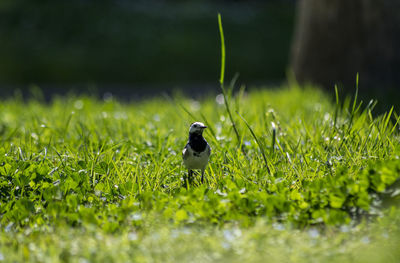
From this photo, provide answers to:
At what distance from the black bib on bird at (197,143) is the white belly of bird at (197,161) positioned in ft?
0.12

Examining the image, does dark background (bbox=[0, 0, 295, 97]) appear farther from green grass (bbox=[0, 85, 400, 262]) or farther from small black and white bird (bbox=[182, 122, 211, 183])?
small black and white bird (bbox=[182, 122, 211, 183])

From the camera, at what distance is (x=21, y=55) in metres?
14.7

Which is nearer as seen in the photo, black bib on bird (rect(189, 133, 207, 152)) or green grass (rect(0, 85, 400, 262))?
green grass (rect(0, 85, 400, 262))

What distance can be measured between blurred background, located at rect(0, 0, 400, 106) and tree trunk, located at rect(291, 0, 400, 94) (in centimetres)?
1

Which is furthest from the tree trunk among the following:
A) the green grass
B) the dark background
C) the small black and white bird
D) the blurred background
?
the dark background

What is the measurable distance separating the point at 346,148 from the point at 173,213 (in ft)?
4.21

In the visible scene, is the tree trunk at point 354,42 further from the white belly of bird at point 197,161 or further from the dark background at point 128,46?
the dark background at point 128,46

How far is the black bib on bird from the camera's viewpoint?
302cm

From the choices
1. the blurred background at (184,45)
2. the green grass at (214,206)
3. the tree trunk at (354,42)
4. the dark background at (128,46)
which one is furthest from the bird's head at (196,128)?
the dark background at (128,46)

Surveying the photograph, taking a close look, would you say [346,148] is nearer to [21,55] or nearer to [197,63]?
[197,63]

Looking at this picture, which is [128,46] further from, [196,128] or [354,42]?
[196,128]

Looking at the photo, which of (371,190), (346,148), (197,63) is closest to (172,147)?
(346,148)

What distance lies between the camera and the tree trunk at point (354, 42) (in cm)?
721

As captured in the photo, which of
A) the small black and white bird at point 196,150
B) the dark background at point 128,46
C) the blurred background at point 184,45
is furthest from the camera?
the dark background at point 128,46
